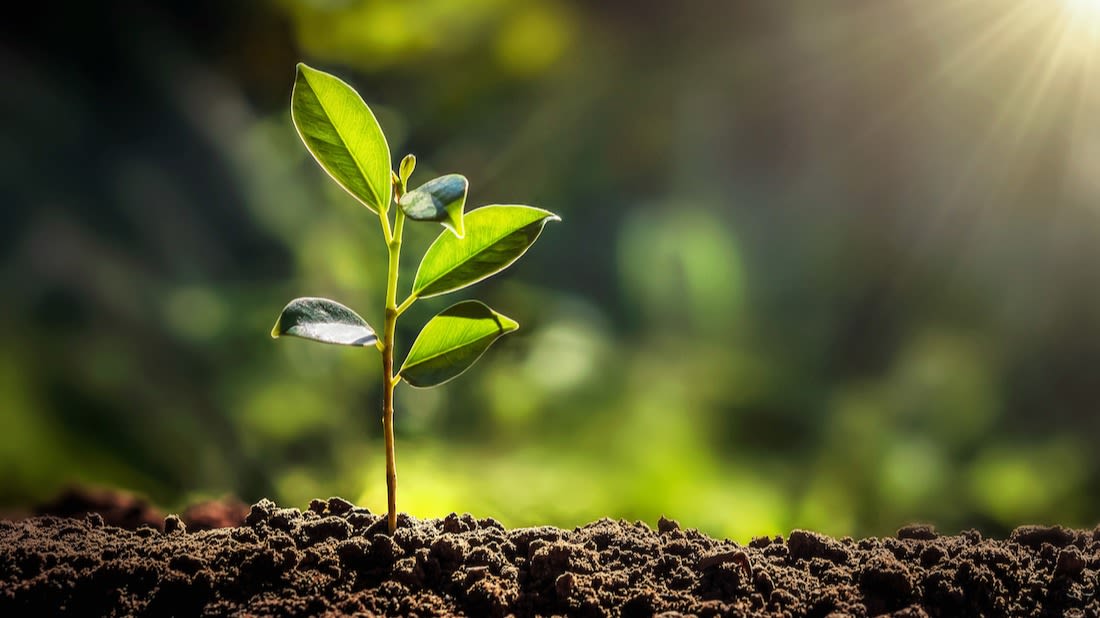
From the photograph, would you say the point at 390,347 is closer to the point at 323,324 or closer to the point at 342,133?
the point at 323,324

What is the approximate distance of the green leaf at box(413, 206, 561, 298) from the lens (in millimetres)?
1036

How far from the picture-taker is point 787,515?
2078 mm

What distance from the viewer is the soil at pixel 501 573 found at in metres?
0.99

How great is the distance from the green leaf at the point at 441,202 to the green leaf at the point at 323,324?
14 cm

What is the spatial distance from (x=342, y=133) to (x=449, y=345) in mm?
275

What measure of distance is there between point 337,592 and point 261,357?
48.3 inches

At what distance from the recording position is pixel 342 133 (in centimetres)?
104

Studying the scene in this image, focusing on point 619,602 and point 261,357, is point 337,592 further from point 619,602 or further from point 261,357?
point 261,357

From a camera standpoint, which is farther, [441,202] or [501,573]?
[501,573]

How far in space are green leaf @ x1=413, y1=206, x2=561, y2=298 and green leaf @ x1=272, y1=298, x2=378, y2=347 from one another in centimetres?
9

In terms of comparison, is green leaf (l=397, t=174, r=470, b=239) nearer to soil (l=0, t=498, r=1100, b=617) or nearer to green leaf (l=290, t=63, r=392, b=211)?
green leaf (l=290, t=63, r=392, b=211)

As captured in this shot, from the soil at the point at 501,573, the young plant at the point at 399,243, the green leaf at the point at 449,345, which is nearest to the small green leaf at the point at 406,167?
the young plant at the point at 399,243

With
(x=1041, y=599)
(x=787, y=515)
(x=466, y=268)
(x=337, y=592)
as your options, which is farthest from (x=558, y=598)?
(x=787, y=515)

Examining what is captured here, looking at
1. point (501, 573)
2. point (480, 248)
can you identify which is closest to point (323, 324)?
point (480, 248)
